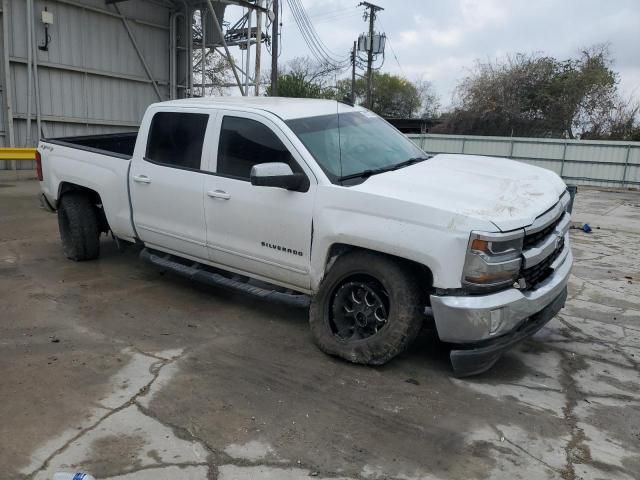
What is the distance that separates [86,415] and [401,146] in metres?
3.26

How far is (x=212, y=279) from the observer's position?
4.88m

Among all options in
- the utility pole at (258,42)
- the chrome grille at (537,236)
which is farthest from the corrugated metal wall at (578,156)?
the chrome grille at (537,236)

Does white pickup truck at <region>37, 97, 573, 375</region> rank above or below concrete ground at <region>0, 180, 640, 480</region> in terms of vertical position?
above

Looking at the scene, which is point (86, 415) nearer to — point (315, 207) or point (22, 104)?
point (315, 207)

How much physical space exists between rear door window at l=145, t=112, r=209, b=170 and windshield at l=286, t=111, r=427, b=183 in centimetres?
97

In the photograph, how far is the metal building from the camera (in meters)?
14.0

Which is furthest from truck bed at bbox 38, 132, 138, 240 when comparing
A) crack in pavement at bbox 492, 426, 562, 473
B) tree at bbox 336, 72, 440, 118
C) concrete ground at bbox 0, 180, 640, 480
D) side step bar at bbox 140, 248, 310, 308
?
tree at bbox 336, 72, 440, 118

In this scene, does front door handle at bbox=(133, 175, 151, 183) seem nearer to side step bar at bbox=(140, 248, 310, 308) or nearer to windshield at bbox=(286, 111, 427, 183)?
side step bar at bbox=(140, 248, 310, 308)

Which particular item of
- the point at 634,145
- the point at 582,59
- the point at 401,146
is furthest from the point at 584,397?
Answer: the point at 582,59

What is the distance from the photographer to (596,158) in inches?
842

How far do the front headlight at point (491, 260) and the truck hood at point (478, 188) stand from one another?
0.09m

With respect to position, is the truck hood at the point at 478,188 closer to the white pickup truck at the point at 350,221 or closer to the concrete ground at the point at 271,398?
the white pickup truck at the point at 350,221

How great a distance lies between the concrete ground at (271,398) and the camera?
290 centimetres

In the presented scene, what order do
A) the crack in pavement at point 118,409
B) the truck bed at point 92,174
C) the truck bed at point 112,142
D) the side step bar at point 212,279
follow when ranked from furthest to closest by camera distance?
1. the truck bed at point 112,142
2. the truck bed at point 92,174
3. the side step bar at point 212,279
4. the crack in pavement at point 118,409
